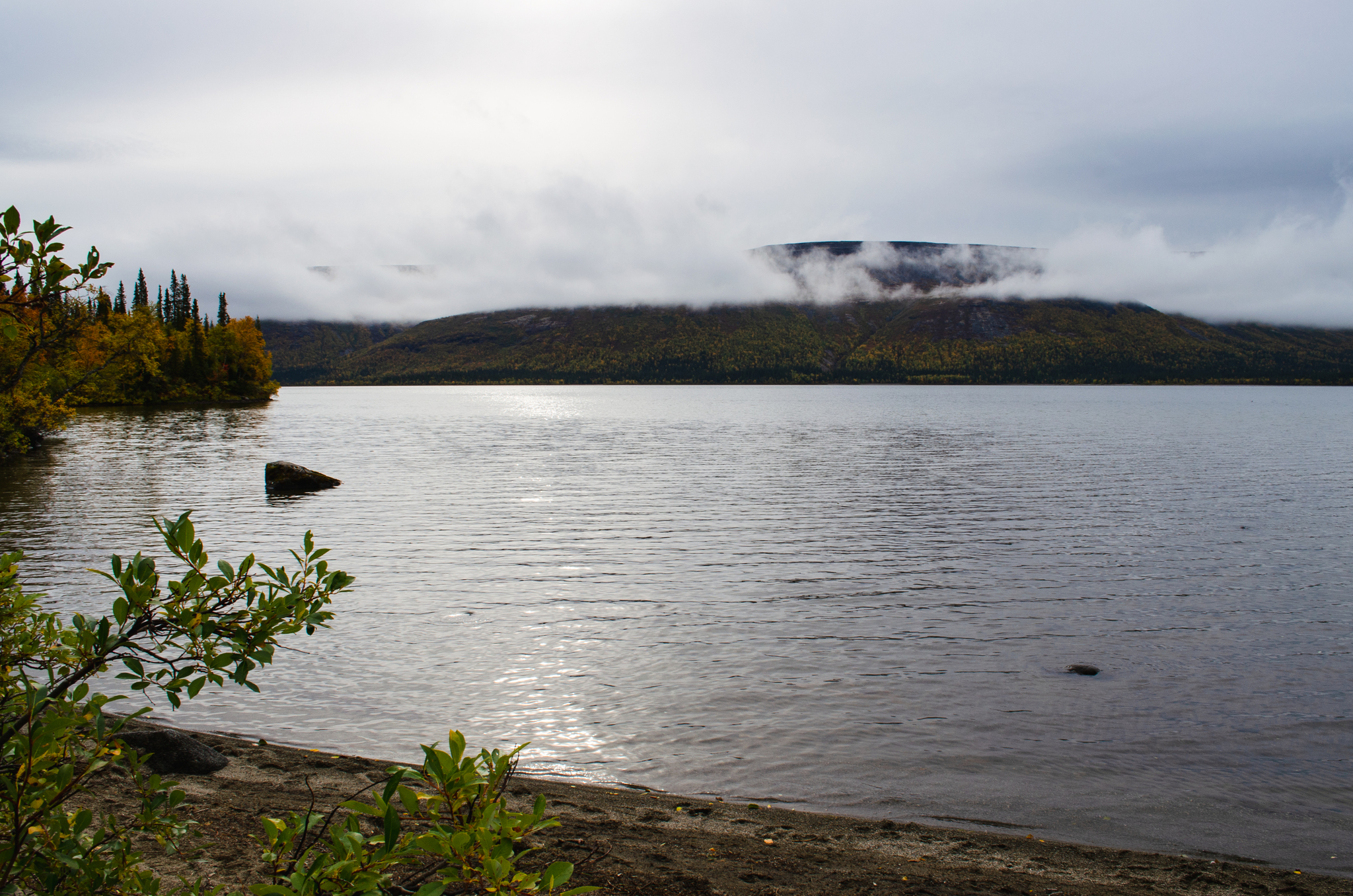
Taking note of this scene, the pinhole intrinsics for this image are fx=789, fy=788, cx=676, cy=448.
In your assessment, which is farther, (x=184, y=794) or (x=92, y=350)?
(x=92, y=350)

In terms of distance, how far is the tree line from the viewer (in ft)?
13.8

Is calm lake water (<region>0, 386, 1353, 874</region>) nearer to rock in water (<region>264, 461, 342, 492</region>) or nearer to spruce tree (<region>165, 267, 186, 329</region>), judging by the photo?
rock in water (<region>264, 461, 342, 492</region>)

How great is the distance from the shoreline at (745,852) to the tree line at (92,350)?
16.1 feet

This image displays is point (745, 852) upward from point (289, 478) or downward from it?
downward

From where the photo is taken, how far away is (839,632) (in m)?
17.6

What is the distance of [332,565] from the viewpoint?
2427 cm

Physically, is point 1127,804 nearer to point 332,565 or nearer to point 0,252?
point 0,252

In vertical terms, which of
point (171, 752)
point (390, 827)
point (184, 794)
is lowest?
point (171, 752)

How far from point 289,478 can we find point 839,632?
31.8 meters

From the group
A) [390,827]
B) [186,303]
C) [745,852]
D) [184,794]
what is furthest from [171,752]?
[186,303]

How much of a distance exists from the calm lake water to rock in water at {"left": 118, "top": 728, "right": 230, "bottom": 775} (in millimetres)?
1794

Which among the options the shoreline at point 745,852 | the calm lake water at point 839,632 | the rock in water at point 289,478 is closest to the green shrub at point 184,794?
the shoreline at point 745,852

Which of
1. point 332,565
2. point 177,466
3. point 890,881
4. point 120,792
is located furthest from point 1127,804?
point 177,466

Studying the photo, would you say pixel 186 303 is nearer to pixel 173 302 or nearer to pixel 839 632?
pixel 173 302
